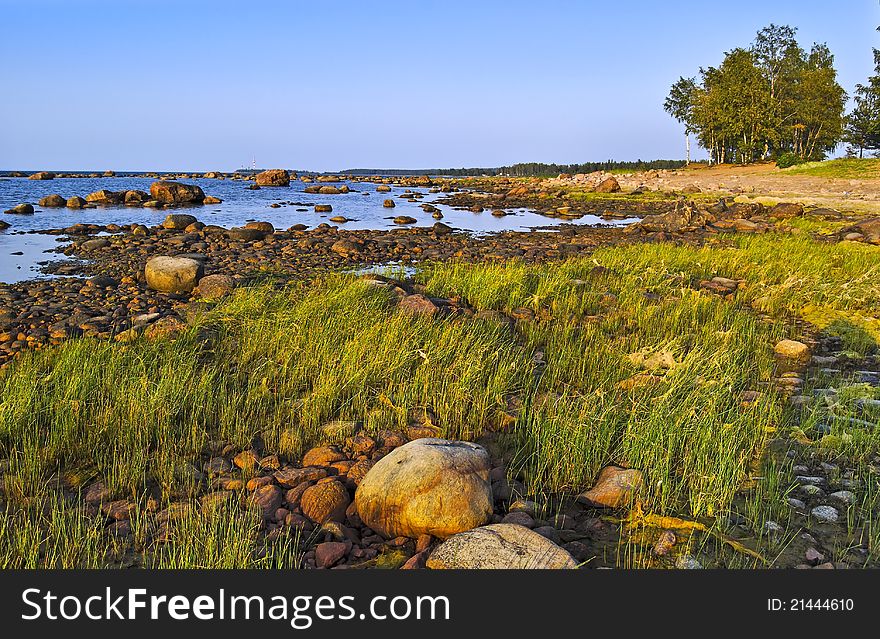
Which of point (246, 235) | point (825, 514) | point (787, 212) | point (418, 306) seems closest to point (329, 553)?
point (825, 514)

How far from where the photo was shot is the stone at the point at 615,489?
15.5ft

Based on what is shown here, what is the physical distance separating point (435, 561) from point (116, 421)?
366 cm

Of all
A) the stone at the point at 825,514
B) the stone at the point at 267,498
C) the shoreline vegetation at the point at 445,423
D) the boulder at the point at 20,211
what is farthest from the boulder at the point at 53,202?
the stone at the point at 825,514

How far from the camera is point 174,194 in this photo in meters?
45.0

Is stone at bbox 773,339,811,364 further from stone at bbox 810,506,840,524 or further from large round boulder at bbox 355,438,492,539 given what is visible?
large round boulder at bbox 355,438,492,539

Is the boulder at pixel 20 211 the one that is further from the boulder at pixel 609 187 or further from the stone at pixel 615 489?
the boulder at pixel 609 187

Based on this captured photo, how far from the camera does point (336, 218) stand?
105ft

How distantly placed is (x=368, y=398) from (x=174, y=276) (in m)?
7.68

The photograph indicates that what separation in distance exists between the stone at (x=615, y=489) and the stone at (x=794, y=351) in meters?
4.81

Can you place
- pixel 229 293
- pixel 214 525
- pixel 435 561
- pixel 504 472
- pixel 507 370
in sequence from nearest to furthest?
pixel 435 561, pixel 214 525, pixel 504 472, pixel 507 370, pixel 229 293

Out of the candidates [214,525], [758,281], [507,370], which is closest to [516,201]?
[758,281]

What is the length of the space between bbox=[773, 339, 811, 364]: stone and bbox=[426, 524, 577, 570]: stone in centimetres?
633

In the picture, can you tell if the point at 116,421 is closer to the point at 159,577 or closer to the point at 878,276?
the point at 159,577

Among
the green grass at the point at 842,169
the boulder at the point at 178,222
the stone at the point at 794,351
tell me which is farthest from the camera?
the green grass at the point at 842,169
